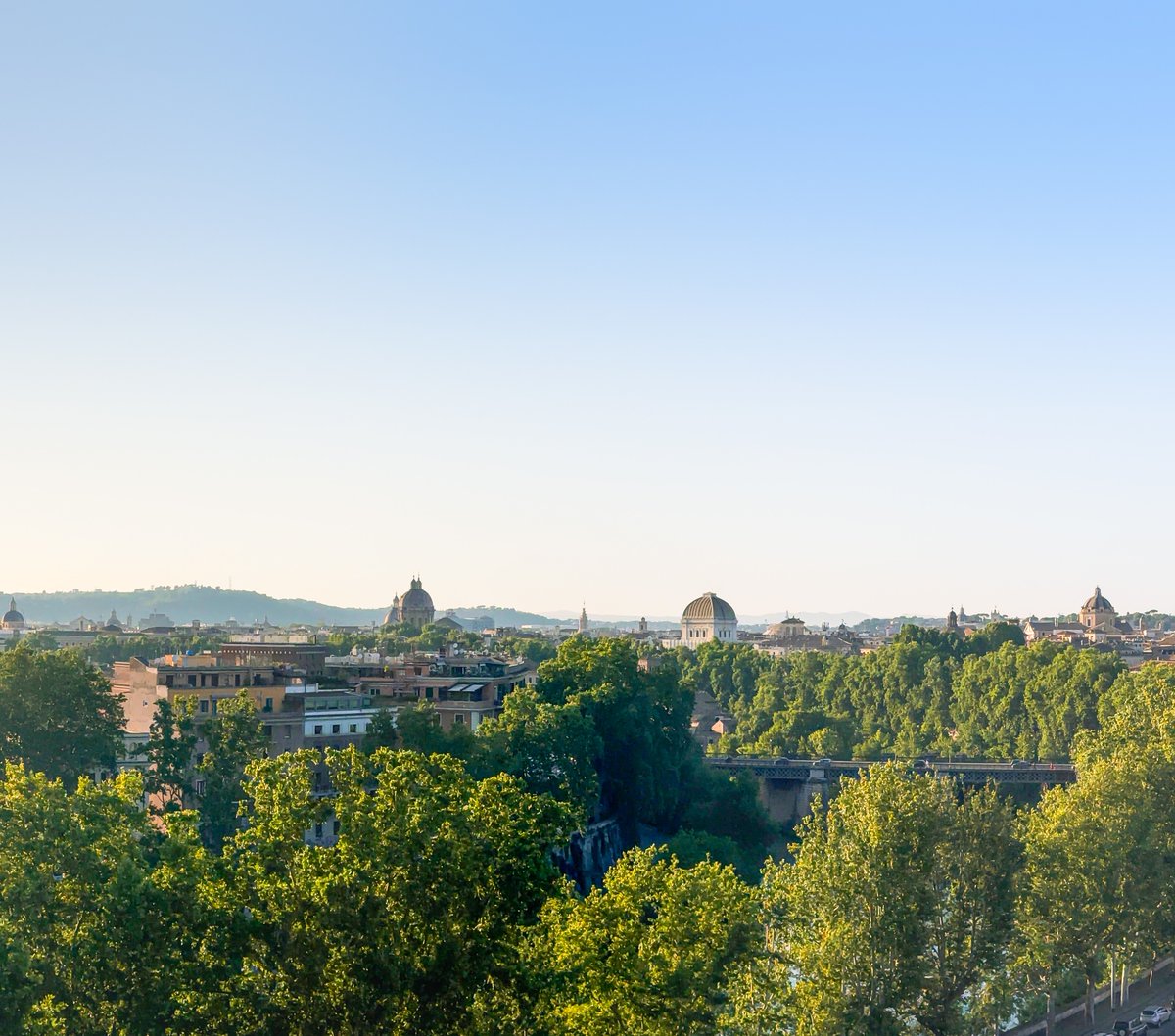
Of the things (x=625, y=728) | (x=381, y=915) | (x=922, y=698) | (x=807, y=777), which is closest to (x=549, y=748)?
(x=625, y=728)

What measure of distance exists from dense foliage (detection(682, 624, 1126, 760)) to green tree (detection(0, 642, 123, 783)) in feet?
180

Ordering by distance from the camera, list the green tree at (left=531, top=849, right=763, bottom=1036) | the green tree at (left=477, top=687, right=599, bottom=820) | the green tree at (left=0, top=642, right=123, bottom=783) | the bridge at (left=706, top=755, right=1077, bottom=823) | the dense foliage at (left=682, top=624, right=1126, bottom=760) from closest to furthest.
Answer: the green tree at (left=531, top=849, right=763, bottom=1036) → the green tree at (left=0, top=642, right=123, bottom=783) → the green tree at (left=477, top=687, right=599, bottom=820) → the bridge at (left=706, top=755, right=1077, bottom=823) → the dense foliage at (left=682, top=624, right=1126, bottom=760)

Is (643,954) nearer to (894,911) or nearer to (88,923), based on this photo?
(894,911)

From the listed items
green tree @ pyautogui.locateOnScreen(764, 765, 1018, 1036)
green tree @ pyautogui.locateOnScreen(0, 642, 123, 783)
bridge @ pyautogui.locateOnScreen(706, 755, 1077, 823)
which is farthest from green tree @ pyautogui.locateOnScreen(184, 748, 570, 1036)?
bridge @ pyautogui.locateOnScreen(706, 755, 1077, 823)

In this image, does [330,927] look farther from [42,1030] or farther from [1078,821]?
[1078,821]

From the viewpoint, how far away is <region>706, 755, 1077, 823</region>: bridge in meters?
102

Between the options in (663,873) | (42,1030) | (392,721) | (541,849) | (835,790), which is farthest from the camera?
(835,790)

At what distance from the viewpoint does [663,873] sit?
40.2m

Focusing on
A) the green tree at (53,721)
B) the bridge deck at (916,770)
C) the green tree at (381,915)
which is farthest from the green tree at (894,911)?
the bridge deck at (916,770)

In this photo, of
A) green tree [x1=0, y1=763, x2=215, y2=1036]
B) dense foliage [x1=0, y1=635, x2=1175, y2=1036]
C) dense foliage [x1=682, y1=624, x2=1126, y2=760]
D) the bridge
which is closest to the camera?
green tree [x1=0, y1=763, x2=215, y2=1036]

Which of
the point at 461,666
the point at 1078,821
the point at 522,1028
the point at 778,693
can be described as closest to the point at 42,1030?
the point at 522,1028

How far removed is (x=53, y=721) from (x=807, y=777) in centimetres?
5052

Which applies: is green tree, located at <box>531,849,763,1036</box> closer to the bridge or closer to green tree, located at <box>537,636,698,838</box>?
green tree, located at <box>537,636,698,838</box>

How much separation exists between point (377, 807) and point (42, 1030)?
7416 millimetres
